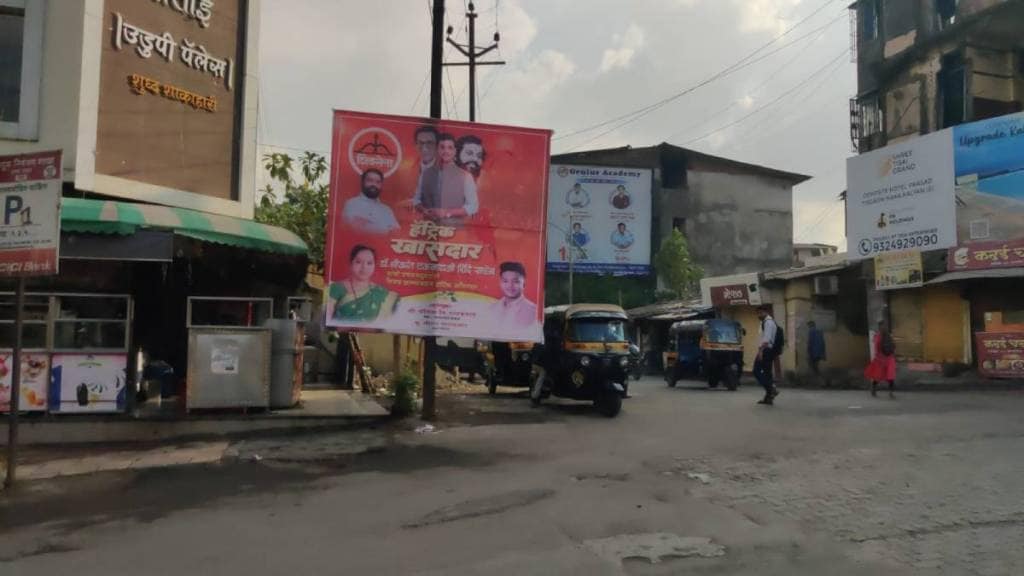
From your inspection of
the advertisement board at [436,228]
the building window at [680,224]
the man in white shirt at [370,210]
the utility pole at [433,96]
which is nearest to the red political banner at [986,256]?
the advertisement board at [436,228]

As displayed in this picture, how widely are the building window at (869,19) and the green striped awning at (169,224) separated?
22714 millimetres

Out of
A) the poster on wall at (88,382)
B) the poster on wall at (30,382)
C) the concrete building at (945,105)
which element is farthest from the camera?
the concrete building at (945,105)

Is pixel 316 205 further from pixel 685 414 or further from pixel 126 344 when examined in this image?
pixel 685 414

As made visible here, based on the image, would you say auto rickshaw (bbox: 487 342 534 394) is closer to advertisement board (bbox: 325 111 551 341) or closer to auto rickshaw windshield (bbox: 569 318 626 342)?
auto rickshaw windshield (bbox: 569 318 626 342)

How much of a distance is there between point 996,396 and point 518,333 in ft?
36.8

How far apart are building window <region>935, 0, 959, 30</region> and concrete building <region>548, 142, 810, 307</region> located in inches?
804

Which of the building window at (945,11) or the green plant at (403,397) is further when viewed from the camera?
the building window at (945,11)

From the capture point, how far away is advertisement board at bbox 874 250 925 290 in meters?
22.0

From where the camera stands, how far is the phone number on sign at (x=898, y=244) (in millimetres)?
21812

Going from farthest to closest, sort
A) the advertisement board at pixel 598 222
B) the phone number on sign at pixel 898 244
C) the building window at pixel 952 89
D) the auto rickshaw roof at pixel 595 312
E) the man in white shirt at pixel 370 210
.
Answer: the advertisement board at pixel 598 222 < the building window at pixel 952 89 < the phone number on sign at pixel 898 244 < the auto rickshaw roof at pixel 595 312 < the man in white shirt at pixel 370 210

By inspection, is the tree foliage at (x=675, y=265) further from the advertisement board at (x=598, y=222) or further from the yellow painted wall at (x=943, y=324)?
the yellow painted wall at (x=943, y=324)

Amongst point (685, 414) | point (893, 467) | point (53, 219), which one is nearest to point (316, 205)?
point (685, 414)

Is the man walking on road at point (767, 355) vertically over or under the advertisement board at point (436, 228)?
under

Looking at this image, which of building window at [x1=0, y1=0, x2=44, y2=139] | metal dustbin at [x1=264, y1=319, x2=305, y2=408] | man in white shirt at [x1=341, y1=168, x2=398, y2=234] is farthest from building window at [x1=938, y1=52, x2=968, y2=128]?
building window at [x1=0, y1=0, x2=44, y2=139]
